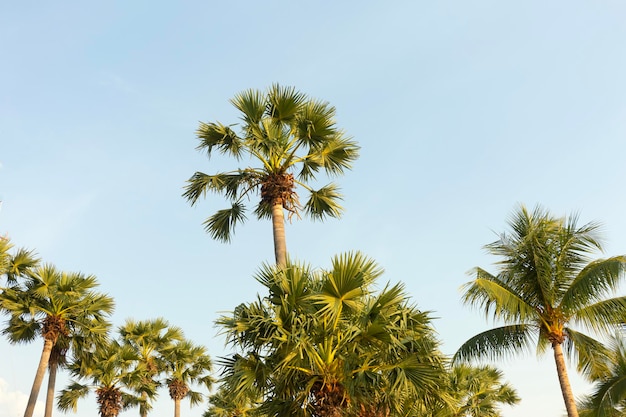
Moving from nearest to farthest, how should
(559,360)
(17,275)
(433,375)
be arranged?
(433,375) → (559,360) → (17,275)

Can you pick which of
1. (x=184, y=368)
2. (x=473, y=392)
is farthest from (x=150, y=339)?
(x=473, y=392)

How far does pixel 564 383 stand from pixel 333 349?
625 cm

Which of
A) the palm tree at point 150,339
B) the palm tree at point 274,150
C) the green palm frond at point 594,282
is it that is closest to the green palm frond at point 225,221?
the palm tree at point 274,150

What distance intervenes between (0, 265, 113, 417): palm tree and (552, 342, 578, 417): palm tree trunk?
18393 millimetres

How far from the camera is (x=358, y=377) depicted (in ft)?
33.0

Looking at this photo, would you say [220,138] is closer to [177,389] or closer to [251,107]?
[251,107]

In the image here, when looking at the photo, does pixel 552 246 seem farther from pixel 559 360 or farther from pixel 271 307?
pixel 271 307

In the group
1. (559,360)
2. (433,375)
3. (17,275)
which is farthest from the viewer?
(17,275)

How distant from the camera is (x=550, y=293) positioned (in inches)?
530

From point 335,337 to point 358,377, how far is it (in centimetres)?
97

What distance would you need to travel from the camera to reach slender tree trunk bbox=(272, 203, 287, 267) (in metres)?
12.8

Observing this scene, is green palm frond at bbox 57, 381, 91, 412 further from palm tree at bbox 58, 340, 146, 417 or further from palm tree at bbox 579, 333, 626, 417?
palm tree at bbox 579, 333, 626, 417

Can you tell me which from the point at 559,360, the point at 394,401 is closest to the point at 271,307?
the point at 394,401

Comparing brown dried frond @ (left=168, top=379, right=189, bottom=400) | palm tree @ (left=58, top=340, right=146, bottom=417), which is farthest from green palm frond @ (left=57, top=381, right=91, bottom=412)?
brown dried frond @ (left=168, top=379, right=189, bottom=400)
